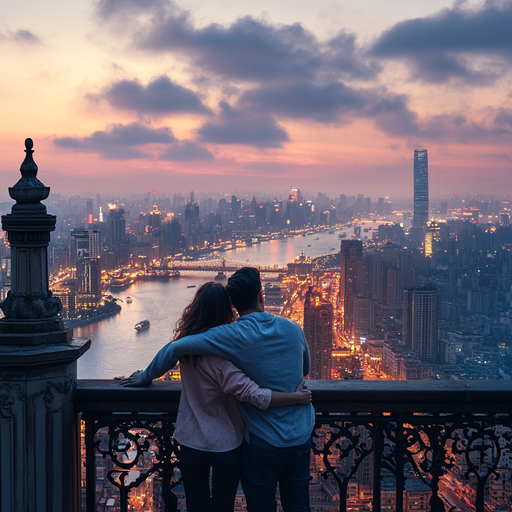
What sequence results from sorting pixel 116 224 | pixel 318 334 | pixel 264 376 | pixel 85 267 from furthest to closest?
1. pixel 116 224
2. pixel 85 267
3. pixel 318 334
4. pixel 264 376

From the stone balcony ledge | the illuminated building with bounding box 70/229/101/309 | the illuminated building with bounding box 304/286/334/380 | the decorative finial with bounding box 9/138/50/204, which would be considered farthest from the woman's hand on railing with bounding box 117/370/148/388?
the illuminated building with bounding box 70/229/101/309

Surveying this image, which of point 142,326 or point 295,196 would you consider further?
point 295,196

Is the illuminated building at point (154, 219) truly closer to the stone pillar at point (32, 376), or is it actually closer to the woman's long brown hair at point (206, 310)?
the stone pillar at point (32, 376)

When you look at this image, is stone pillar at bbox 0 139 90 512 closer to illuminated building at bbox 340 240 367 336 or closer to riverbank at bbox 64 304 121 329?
riverbank at bbox 64 304 121 329

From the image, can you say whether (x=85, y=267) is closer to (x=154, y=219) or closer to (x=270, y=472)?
(x=154, y=219)

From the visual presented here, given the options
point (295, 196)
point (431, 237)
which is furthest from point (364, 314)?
point (295, 196)

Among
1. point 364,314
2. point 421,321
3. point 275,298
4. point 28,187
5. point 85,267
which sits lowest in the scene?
point 364,314

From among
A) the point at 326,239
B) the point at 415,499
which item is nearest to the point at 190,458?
the point at 415,499
